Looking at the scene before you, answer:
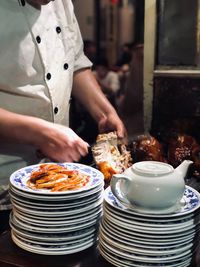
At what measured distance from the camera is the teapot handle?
1.13m

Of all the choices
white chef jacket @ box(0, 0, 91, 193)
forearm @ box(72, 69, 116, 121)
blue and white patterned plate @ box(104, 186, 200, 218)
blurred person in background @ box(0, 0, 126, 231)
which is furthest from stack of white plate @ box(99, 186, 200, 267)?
forearm @ box(72, 69, 116, 121)

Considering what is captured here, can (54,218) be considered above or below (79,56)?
below

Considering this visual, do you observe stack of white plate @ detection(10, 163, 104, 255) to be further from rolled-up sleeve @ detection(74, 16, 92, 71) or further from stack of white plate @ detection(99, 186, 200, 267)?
rolled-up sleeve @ detection(74, 16, 92, 71)

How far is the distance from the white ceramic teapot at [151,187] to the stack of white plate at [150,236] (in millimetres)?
24

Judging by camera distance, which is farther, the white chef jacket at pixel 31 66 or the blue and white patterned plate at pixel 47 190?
the white chef jacket at pixel 31 66

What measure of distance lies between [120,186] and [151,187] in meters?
0.12

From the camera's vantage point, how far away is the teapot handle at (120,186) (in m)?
1.13

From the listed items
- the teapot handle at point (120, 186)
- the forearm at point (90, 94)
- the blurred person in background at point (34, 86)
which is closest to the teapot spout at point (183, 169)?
the teapot handle at point (120, 186)

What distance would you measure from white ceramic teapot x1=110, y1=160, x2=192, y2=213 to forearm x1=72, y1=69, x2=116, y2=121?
1.10 meters

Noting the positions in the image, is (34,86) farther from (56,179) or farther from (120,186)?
(120,186)

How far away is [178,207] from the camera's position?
45.9 inches

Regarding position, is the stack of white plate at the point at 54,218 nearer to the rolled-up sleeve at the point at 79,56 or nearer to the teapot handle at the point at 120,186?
the teapot handle at the point at 120,186

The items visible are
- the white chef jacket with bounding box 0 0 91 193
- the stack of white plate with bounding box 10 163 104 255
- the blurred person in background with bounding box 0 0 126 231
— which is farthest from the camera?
the white chef jacket with bounding box 0 0 91 193

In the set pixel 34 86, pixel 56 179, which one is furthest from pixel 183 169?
pixel 34 86
